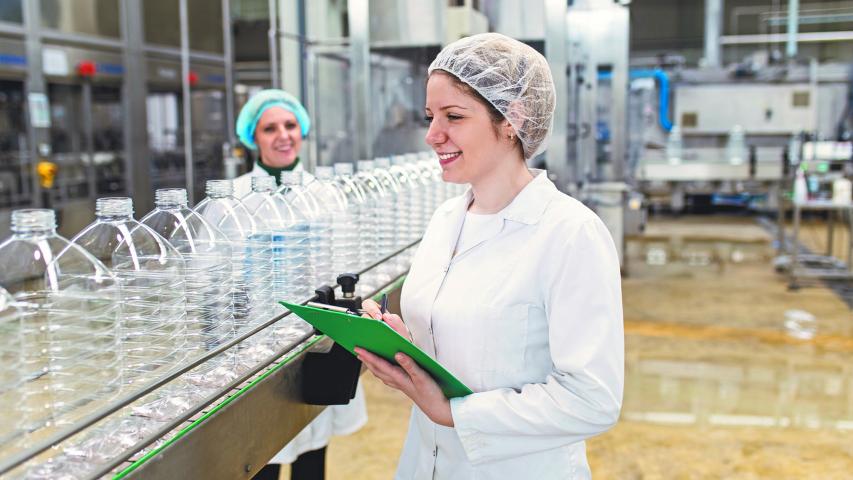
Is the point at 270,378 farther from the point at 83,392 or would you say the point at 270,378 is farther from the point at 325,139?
the point at 325,139

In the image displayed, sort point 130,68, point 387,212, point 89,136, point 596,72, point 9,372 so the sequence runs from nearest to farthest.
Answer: point 9,372 < point 387,212 < point 89,136 < point 130,68 < point 596,72

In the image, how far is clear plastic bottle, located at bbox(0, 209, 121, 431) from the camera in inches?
41.6

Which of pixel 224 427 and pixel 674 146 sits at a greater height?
pixel 674 146

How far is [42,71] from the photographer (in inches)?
211

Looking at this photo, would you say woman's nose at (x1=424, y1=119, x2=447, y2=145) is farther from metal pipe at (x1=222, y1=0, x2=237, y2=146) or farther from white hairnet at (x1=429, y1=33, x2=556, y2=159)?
metal pipe at (x1=222, y1=0, x2=237, y2=146)

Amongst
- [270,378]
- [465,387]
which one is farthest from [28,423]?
[465,387]

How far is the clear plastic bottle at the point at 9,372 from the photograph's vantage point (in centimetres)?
97

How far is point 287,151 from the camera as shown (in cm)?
258

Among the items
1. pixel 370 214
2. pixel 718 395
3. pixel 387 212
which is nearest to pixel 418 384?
pixel 370 214

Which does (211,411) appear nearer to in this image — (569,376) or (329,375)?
(329,375)

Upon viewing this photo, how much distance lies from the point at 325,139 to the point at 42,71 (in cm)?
203

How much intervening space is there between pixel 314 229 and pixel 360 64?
6.82ft

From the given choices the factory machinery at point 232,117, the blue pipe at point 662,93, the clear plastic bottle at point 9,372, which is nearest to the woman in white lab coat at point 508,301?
the factory machinery at point 232,117

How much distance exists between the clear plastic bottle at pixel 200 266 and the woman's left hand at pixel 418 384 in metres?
0.30
